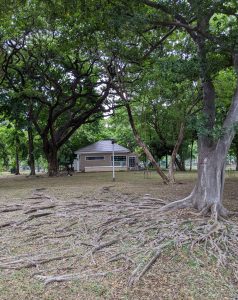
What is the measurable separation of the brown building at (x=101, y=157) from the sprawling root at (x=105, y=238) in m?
26.2

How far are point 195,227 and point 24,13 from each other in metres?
10.4

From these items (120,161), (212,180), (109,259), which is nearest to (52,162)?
(120,161)

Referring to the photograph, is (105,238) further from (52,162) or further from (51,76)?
(52,162)

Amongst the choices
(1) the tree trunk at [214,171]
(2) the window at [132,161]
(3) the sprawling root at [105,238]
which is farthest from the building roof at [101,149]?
(1) the tree trunk at [214,171]

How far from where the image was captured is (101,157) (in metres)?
34.3

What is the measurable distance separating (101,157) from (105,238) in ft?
94.7

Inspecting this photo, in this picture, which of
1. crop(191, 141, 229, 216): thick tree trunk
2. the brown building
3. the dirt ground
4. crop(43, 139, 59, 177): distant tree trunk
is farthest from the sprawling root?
the brown building

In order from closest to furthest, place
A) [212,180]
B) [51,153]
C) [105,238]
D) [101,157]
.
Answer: [105,238]
[212,180]
[51,153]
[101,157]

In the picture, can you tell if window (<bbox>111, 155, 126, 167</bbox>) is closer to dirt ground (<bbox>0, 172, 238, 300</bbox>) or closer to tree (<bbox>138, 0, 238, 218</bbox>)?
dirt ground (<bbox>0, 172, 238, 300</bbox>)

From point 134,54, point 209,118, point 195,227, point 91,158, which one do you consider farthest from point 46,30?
point 91,158

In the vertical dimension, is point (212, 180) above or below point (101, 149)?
below

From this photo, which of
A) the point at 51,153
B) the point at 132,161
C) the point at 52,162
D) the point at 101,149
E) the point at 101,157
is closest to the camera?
the point at 51,153

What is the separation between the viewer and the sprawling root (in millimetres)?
4410

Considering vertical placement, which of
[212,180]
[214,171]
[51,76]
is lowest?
[212,180]
